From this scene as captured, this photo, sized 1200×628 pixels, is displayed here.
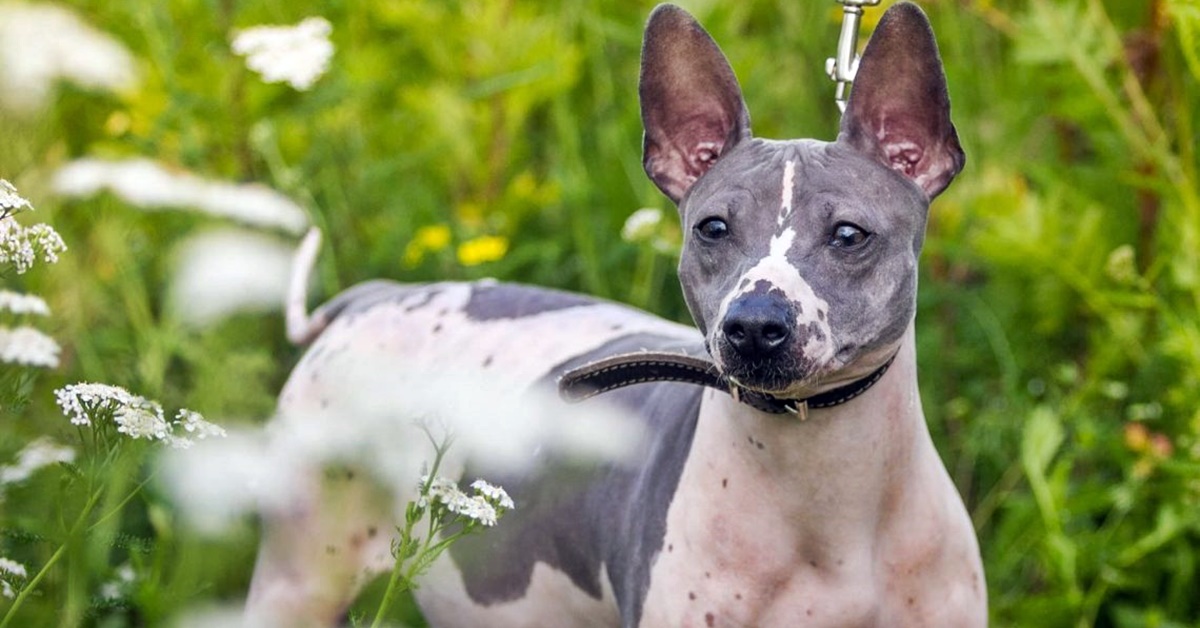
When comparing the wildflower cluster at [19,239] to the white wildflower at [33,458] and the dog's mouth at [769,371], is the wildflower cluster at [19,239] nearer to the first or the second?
the white wildflower at [33,458]

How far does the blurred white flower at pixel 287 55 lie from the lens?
3902 millimetres

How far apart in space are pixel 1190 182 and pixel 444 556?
1986mm

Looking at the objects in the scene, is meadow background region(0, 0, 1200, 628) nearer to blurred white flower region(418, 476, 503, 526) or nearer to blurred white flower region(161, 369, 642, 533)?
blurred white flower region(161, 369, 642, 533)

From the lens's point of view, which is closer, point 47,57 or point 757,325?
point 757,325

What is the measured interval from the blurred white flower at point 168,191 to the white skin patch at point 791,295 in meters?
1.90

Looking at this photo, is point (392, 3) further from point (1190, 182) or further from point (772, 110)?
point (1190, 182)

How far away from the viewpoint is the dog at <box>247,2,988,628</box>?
2143 mm

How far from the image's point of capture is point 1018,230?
386 cm

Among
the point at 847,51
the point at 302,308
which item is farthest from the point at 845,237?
the point at 302,308

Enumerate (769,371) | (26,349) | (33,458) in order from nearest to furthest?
1. (769,371)
2. (26,349)
3. (33,458)

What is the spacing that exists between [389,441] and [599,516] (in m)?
0.49

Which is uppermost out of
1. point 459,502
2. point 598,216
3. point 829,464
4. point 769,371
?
point 769,371

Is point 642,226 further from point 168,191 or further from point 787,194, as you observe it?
point 787,194

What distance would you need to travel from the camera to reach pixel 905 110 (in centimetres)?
229
